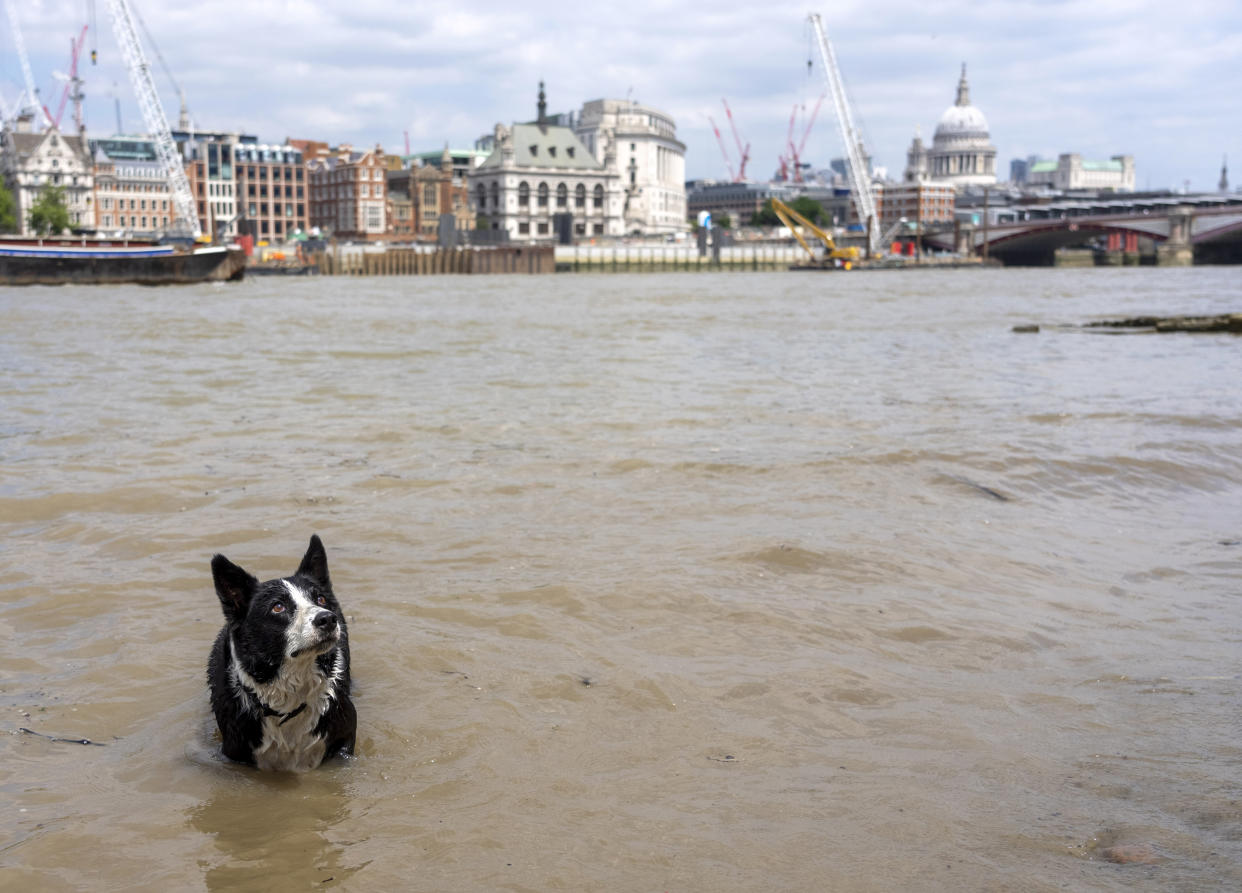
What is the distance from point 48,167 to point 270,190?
101 feet

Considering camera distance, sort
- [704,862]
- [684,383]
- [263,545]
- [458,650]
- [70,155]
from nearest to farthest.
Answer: [704,862] → [458,650] → [263,545] → [684,383] → [70,155]

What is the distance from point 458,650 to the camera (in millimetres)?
5117

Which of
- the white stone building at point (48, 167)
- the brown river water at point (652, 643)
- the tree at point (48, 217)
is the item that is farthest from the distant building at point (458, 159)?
the brown river water at point (652, 643)

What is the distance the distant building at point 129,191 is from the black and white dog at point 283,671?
466 feet

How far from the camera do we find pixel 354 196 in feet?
470

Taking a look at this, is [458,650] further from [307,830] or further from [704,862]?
[704,862]

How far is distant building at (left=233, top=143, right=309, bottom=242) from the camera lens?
486 feet

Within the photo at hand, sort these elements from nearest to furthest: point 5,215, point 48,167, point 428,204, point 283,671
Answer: point 283,671 → point 5,215 → point 48,167 → point 428,204

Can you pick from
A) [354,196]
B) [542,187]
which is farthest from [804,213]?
[354,196]

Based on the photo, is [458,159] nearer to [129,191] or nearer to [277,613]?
[129,191]

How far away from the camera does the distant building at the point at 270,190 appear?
148125mm

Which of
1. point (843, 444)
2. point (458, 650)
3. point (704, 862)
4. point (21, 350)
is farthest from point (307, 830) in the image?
point (21, 350)

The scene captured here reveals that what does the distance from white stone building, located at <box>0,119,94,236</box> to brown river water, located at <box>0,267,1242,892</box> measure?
125013 millimetres

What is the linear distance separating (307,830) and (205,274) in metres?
61.6
